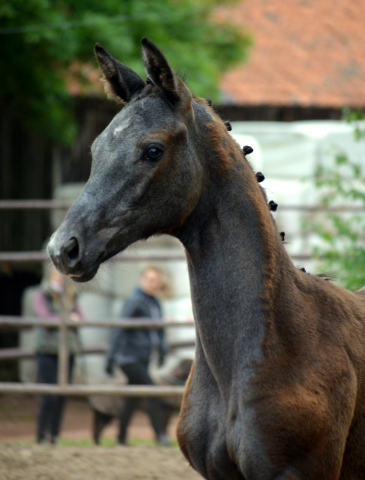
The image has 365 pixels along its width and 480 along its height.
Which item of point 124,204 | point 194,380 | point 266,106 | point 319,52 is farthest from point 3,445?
point 319,52

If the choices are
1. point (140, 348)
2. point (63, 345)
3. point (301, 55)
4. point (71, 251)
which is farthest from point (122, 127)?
point (301, 55)

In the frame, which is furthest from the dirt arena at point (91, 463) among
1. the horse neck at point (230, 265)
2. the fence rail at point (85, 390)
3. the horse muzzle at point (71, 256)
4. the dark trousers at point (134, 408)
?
the horse muzzle at point (71, 256)

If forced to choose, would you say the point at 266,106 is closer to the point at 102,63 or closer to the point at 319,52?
the point at 319,52

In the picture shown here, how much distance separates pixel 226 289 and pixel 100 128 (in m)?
9.25

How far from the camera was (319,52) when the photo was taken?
15.2 metres

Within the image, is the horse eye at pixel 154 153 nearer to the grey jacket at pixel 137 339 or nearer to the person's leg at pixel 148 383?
the grey jacket at pixel 137 339

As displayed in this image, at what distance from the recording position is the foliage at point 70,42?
791cm

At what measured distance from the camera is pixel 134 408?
6.56 m

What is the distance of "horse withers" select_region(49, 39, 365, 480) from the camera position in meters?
2.20

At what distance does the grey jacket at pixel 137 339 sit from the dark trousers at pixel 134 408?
3.2 inches

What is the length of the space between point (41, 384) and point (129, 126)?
189 inches

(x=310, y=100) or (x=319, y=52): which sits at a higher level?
(x=319, y=52)

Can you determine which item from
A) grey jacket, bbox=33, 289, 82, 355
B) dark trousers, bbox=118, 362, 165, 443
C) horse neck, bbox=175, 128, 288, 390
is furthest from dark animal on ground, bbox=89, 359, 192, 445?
horse neck, bbox=175, 128, 288, 390

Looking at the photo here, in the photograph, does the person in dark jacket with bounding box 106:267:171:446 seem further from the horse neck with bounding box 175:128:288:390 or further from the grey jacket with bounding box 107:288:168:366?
the horse neck with bounding box 175:128:288:390
